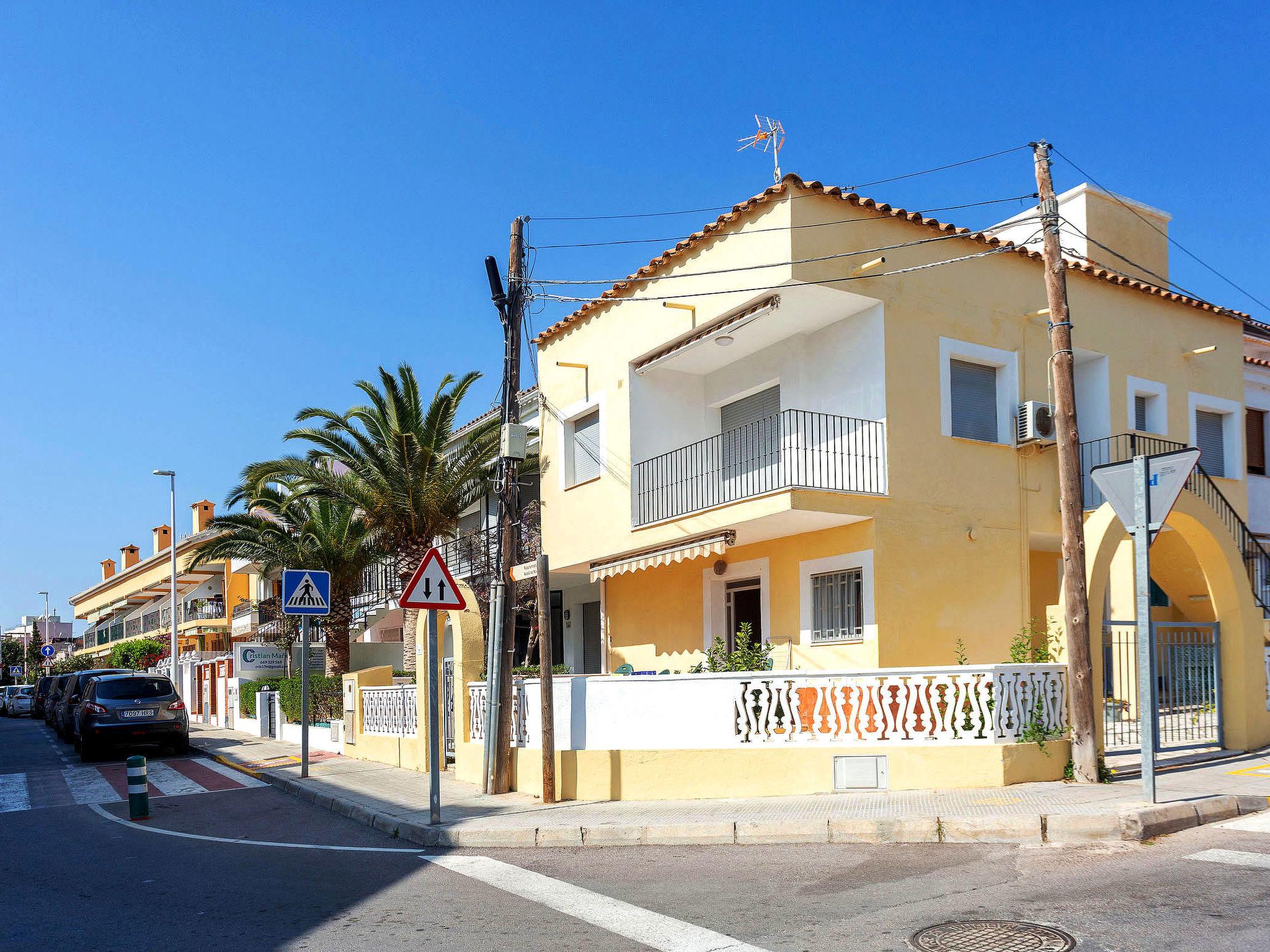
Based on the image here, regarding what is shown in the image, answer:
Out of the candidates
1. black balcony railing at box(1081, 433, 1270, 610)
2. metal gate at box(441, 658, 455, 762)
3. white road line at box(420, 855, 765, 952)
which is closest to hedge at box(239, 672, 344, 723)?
metal gate at box(441, 658, 455, 762)

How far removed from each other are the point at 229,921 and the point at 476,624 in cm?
716

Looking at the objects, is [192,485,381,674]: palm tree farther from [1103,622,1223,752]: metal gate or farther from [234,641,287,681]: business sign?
[1103,622,1223,752]: metal gate

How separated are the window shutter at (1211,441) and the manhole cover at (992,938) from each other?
49.7ft

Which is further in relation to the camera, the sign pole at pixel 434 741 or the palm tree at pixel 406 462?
the palm tree at pixel 406 462

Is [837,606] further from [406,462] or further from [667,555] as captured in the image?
[406,462]

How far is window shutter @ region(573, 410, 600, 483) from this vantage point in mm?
19078

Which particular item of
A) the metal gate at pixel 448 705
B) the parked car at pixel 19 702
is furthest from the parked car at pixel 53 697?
the metal gate at pixel 448 705

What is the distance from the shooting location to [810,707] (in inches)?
447

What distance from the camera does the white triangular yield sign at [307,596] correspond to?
51.4 ft

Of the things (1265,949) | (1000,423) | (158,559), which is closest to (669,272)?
(1000,423)

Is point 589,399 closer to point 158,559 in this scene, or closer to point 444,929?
point 444,929

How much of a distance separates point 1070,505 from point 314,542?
19859mm

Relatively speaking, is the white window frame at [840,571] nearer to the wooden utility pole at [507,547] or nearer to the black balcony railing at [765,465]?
the black balcony railing at [765,465]

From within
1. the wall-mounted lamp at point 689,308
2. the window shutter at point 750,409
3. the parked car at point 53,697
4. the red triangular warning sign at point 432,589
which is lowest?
the parked car at point 53,697
